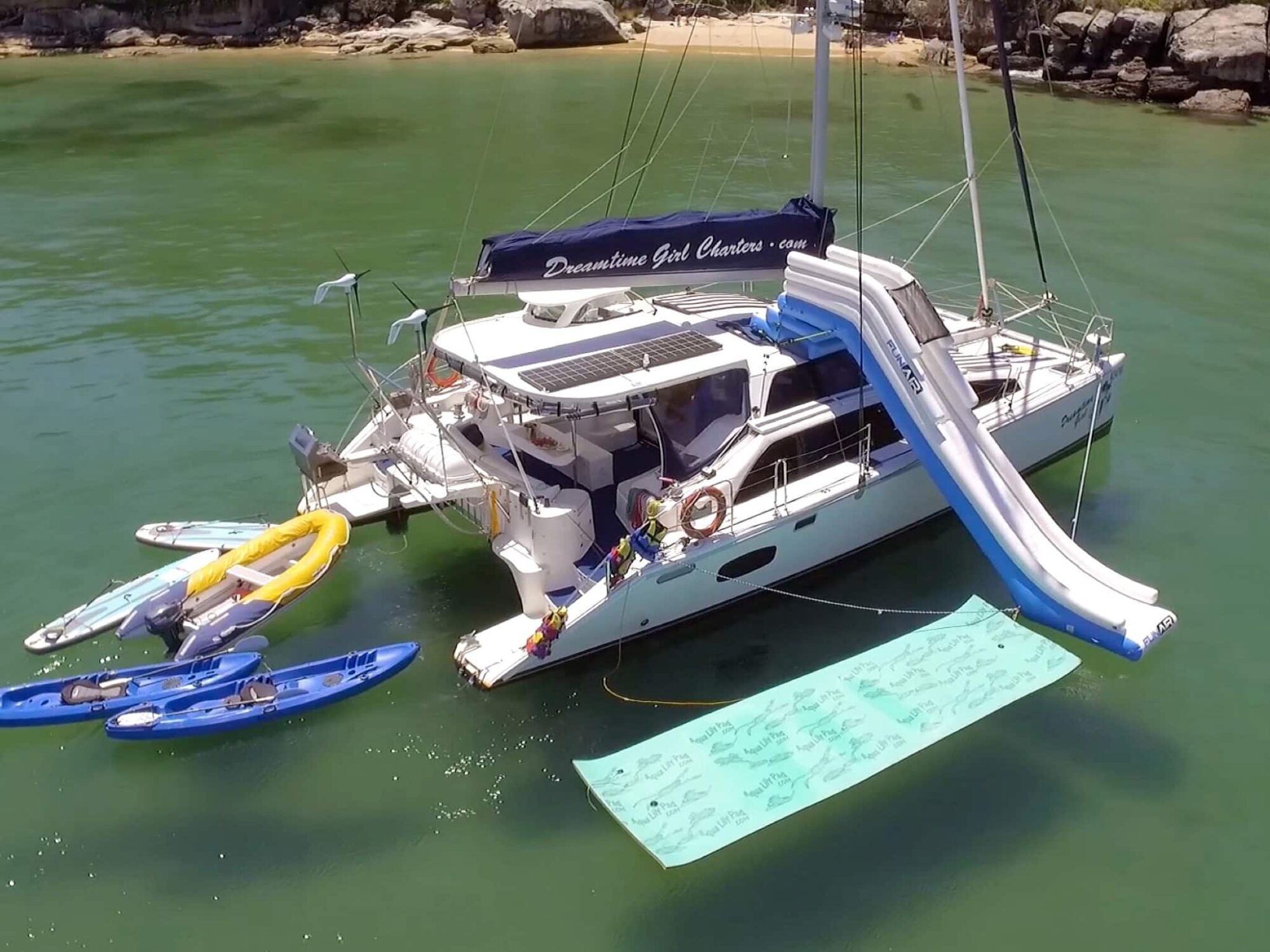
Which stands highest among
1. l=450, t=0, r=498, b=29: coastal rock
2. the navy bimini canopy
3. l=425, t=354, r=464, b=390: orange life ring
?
l=450, t=0, r=498, b=29: coastal rock

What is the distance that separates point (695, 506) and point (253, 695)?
4718 millimetres

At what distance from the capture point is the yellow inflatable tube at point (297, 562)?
1124cm

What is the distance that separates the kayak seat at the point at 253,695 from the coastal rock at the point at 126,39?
57625 mm

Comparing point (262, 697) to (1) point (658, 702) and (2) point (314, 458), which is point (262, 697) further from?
(1) point (658, 702)

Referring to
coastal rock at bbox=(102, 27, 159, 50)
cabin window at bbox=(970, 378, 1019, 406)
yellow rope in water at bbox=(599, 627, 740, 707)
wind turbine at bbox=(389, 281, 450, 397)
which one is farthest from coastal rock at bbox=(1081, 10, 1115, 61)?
coastal rock at bbox=(102, 27, 159, 50)

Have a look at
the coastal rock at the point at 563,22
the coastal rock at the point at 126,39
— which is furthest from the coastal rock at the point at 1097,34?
the coastal rock at the point at 126,39

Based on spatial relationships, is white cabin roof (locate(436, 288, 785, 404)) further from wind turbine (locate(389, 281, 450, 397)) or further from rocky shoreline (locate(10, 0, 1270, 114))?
rocky shoreline (locate(10, 0, 1270, 114))

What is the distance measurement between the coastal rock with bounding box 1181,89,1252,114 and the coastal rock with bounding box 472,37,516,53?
32.1m

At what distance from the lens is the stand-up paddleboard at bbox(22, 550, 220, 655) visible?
36.9 ft

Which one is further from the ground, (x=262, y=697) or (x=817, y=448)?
(x=817, y=448)

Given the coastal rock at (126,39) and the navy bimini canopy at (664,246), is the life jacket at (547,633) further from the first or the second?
the coastal rock at (126,39)

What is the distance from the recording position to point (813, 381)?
12500 mm

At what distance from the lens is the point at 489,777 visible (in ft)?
32.8

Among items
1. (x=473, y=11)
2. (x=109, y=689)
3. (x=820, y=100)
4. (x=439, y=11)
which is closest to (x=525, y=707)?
(x=109, y=689)
